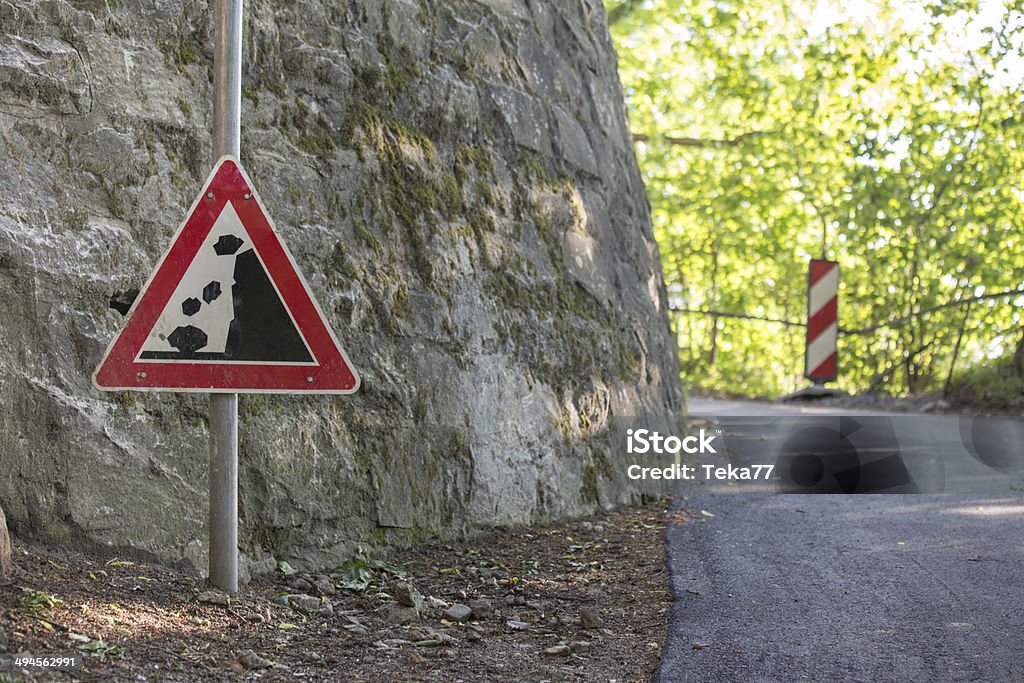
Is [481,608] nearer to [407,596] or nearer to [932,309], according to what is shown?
[407,596]

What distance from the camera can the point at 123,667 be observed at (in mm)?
3475

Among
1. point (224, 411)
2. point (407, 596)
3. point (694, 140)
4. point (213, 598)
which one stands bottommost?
point (407, 596)

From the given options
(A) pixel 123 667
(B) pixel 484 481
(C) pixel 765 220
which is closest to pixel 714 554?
(B) pixel 484 481

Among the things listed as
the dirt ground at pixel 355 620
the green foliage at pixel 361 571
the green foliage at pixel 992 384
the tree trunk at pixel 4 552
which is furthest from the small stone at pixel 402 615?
the green foliage at pixel 992 384

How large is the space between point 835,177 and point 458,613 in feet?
51.3

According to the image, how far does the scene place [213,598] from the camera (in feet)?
14.0

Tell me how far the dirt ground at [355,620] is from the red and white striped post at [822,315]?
8.48 m

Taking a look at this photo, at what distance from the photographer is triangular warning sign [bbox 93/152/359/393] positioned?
402cm

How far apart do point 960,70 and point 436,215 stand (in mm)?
10985

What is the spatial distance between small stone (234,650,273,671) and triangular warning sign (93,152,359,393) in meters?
0.95

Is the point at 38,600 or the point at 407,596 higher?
the point at 38,600

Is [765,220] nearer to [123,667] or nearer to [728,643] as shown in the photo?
[728,643]

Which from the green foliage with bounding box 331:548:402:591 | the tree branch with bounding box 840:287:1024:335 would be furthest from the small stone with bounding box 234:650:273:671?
the tree branch with bounding box 840:287:1024:335

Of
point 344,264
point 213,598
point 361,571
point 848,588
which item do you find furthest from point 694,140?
point 213,598
